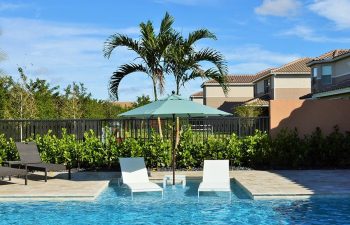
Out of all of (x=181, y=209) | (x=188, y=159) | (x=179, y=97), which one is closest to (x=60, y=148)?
(x=188, y=159)

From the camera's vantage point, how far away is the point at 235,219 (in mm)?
9039

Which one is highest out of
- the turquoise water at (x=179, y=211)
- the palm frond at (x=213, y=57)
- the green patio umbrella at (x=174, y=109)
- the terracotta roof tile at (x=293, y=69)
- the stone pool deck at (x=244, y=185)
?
the terracotta roof tile at (x=293, y=69)

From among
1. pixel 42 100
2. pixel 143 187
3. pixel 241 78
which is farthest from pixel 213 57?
pixel 241 78

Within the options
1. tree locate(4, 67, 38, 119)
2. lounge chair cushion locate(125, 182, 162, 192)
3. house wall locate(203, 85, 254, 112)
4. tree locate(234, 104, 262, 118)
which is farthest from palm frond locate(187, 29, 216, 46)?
house wall locate(203, 85, 254, 112)

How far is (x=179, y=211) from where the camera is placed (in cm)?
970

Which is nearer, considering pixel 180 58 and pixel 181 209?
pixel 181 209

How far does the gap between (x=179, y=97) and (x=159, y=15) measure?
495 cm

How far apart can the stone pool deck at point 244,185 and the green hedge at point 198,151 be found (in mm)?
739

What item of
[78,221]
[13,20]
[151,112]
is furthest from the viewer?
[13,20]

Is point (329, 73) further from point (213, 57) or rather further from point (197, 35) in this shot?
point (197, 35)

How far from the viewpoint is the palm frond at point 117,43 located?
648 inches

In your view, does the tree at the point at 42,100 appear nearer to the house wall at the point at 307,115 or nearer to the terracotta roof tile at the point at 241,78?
the house wall at the point at 307,115

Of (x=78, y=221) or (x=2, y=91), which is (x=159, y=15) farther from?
(x=2, y=91)

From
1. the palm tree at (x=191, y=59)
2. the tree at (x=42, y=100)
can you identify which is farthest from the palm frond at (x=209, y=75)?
the tree at (x=42, y=100)
